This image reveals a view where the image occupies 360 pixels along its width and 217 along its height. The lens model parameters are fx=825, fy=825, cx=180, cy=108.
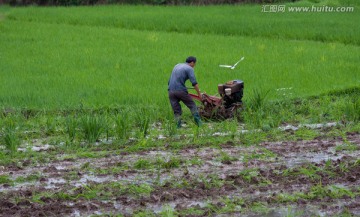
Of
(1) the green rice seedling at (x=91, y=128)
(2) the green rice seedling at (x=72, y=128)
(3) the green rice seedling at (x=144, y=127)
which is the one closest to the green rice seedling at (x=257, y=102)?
(3) the green rice seedling at (x=144, y=127)

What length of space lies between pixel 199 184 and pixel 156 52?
9.93 meters

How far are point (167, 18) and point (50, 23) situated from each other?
11.1 feet

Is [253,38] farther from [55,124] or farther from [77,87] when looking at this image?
[55,124]

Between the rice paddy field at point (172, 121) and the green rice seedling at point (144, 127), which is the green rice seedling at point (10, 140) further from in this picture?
the green rice seedling at point (144, 127)

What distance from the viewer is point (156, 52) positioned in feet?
59.9

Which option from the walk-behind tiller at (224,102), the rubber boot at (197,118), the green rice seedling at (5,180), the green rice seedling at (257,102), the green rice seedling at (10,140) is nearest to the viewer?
the green rice seedling at (5,180)

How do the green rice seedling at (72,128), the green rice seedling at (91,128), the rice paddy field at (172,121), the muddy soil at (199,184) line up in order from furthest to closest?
the green rice seedling at (72,128)
the green rice seedling at (91,128)
the rice paddy field at (172,121)
the muddy soil at (199,184)

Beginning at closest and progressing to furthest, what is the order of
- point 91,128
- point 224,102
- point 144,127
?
point 91,128, point 144,127, point 224,102

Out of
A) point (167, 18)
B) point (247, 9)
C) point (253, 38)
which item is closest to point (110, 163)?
point (253, 38)

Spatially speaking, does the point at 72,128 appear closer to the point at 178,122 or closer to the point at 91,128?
the point at 91,128

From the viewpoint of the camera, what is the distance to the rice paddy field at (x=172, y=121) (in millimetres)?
8164

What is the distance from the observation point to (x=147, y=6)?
89.5 ft

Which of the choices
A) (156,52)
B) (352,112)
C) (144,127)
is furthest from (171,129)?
(156,52)

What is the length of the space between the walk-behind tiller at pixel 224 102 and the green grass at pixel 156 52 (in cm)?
63
